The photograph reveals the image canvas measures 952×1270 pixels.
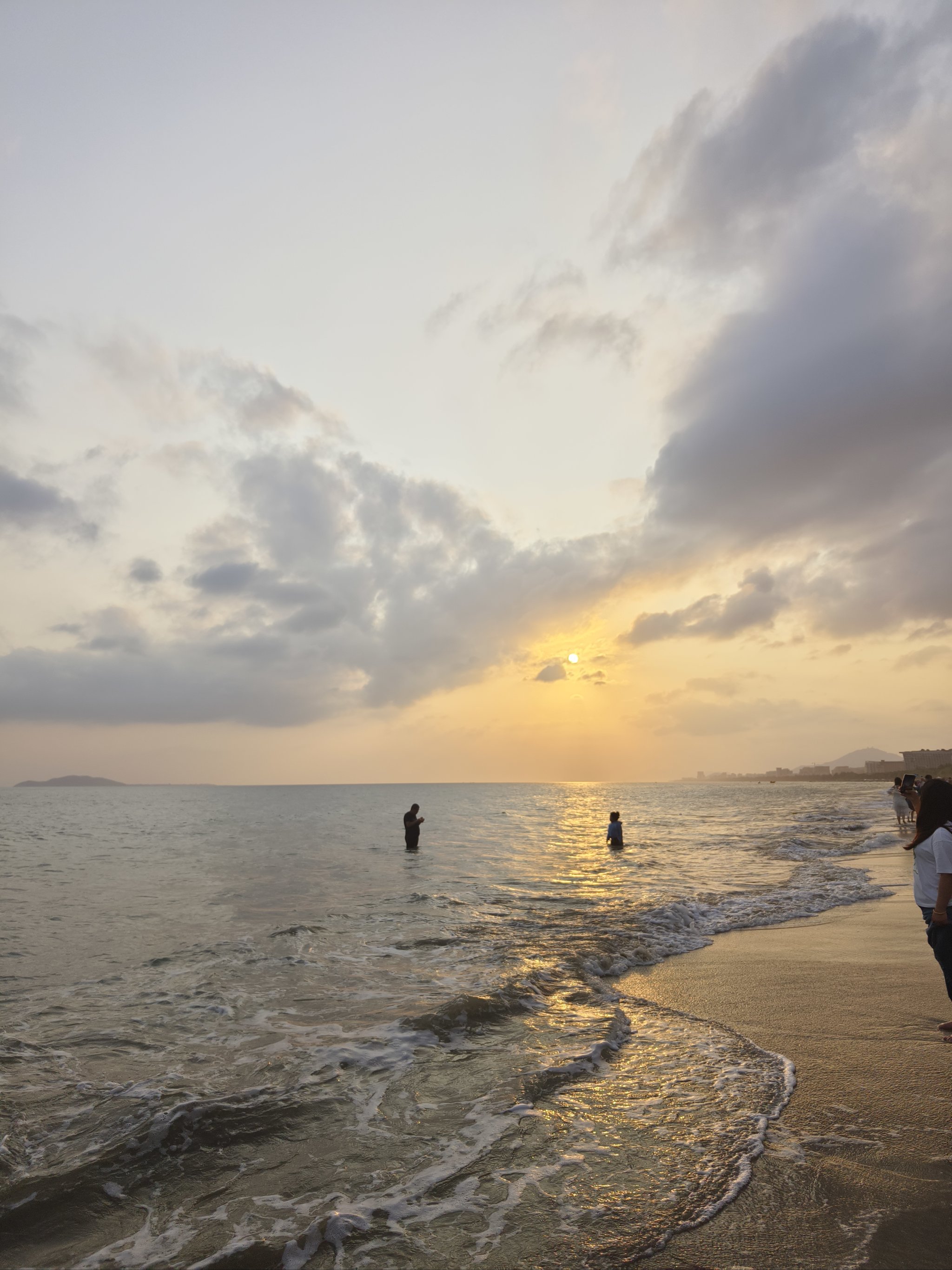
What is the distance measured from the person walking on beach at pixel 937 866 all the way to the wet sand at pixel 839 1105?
37.5 inches

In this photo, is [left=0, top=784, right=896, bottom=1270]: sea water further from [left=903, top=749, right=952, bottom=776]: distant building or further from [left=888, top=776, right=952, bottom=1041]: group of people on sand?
[left=903, top=749, right=952, bottom=776]: distant building

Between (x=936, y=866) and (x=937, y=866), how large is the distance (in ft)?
0.10

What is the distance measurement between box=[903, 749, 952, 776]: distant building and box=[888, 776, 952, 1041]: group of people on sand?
386 feet

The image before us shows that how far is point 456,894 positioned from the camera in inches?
752

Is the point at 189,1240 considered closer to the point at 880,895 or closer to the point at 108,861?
the point at 880,895

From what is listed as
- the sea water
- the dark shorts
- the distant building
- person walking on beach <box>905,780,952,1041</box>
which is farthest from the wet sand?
the distant building

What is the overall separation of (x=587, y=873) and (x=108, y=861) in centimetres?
2134

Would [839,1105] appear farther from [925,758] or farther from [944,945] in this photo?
[925,758]

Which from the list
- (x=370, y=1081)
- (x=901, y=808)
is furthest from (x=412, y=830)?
(x=901, y=808)

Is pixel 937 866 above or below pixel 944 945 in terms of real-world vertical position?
above

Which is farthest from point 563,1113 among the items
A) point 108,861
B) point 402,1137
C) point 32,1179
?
point 108,861

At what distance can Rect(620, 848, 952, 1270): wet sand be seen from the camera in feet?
12.4

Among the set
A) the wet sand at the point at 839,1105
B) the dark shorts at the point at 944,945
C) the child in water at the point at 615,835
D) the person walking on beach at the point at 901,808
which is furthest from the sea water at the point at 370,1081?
the person walking on beach at the point at 901,808

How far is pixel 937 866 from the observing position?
6.31 metres
